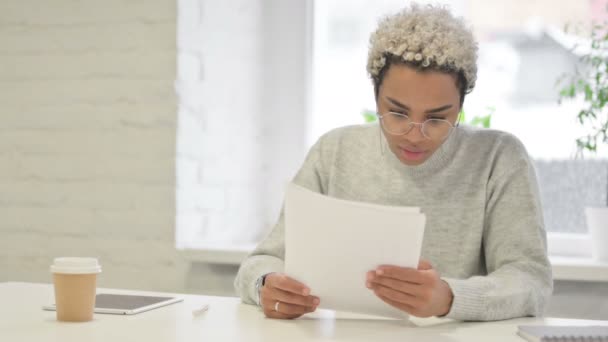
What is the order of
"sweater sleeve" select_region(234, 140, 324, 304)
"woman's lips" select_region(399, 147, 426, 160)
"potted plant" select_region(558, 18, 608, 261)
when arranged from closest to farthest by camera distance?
"sweater sleeve" select_region(234, 140, 324, 304)
"woman's lips" select_region(399, 147, 426, 160)
"potted plant" select_region(558, 18, 608, 261)

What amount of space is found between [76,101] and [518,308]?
1.52 metres

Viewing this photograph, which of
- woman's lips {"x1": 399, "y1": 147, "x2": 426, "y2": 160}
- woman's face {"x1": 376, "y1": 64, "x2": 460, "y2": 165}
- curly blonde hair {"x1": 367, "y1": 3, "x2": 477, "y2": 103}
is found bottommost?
woman's lips {"x1": 399, "y1": 147, "x2": 426, "y2": 160}

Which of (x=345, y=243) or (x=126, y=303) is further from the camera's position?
(x=126, y=303)

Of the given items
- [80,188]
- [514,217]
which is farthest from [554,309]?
[80,188]

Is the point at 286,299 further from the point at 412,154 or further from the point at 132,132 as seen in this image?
the point at 132,132

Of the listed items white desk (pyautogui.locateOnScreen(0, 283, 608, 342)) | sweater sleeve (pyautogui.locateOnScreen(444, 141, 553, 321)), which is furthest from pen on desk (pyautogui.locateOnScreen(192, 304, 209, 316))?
sweater sleeve (pyautogui.locateOnScreen(444, 141, 553, 321))

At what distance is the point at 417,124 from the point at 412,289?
0.41 m

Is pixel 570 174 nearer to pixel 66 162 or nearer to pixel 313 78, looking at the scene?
pixel 313 78

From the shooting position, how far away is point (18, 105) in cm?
258

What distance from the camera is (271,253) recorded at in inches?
71.1

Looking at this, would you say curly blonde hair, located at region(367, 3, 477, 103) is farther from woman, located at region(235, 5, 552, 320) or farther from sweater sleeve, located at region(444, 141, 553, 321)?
sweater sleeve, located at region(444, 141, 553, 321)

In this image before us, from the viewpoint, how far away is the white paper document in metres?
1.29

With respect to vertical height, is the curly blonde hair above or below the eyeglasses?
above

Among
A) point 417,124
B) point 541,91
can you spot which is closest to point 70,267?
point 417,124
